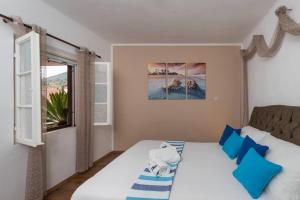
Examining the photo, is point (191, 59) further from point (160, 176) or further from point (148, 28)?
point (160, 176)

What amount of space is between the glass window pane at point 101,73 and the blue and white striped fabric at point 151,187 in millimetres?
2535

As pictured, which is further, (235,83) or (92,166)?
(235,83)

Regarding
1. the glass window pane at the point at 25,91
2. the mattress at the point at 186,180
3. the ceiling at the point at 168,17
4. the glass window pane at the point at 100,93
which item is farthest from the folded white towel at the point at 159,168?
the glass window pane at the point at 100,93

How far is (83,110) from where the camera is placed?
12.1ft

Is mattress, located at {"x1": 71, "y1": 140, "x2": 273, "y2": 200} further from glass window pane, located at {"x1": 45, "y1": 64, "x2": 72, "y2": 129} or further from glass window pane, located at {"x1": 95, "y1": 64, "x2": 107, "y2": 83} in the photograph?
glass window pane, located at {"x1": 95, "y1": 64, "x2": 107, "y2": 83}

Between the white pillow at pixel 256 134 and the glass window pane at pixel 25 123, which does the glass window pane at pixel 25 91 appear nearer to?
the glass window pane at pixel 25 123

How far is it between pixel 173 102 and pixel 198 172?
120 inches

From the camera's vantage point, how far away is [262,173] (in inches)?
64.0

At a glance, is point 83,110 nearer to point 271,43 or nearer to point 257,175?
point 257,175

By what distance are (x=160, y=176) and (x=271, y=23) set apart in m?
2.62

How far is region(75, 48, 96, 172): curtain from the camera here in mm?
3639

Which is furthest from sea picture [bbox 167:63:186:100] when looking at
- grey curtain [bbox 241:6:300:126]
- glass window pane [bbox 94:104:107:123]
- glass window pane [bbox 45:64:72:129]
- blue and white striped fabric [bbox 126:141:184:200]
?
blue and white striped fabric [bbox 126:141:184:200]

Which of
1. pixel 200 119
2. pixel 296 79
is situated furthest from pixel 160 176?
pixel 200 119

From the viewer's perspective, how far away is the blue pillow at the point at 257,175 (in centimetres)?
160
